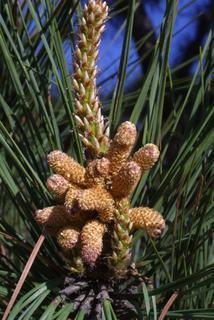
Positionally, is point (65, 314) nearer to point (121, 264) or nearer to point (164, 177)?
point (121, 264)

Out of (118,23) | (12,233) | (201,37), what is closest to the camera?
(12,233)

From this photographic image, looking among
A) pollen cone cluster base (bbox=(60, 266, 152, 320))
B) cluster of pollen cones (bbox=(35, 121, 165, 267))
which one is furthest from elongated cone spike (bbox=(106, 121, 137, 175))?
pollen cone cluster base (bbox=(60, 266, 152, 320))

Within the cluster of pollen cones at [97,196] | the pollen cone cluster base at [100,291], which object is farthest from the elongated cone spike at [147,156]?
the pollen cone cluster base at [100,291]

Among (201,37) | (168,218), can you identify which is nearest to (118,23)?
(201,37)

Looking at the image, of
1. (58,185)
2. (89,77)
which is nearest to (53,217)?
(58,185)

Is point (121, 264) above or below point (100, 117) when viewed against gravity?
below
